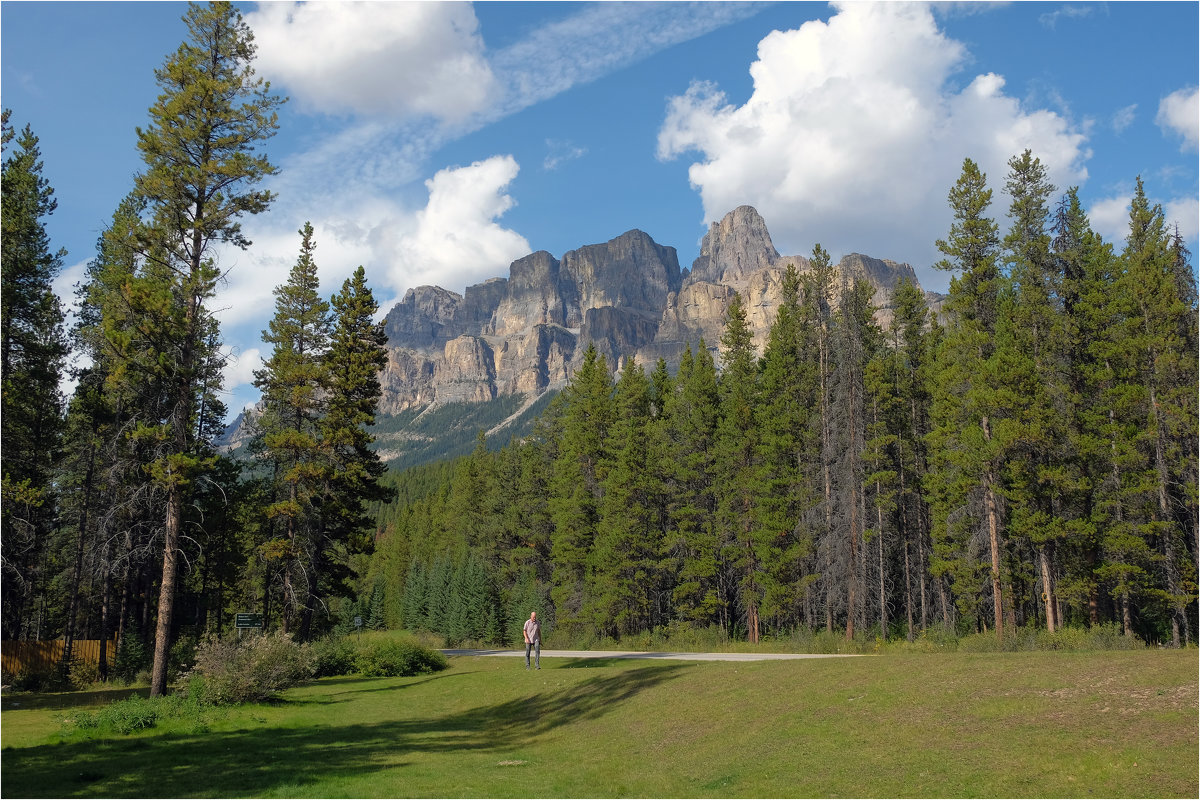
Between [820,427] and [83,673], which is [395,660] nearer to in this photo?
[83,673]

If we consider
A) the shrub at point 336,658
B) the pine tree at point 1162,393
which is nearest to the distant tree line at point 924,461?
the pine tree at point 1162,393

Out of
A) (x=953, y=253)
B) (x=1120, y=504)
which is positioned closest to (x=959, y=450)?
(x=1120, y=504)

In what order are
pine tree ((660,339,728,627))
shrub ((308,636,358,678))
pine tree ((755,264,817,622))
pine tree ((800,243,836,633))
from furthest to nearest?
pine tree ((660,339,728,627)), pine tree ((755,264,817,622)), pine tree ((800,243,836,633)), shrub ((308,636,358,678))

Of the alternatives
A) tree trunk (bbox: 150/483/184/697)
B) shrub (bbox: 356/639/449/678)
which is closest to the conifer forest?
tree trunk (bbox: 150/483/184/697)

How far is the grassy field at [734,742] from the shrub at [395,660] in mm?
9653

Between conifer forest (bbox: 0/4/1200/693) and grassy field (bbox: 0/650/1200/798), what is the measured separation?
6.26m

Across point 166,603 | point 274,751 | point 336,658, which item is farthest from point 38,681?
point 274,751

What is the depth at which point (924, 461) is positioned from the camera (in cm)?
4244

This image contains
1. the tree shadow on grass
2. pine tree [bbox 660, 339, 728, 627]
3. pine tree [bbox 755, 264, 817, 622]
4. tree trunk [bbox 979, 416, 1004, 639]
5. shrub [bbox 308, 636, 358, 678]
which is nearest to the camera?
the tree shadow on grass

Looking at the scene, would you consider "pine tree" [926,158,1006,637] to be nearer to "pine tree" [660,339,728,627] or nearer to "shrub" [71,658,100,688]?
"pine tree" [660,339,728,627]

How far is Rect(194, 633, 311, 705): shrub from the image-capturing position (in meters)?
19.0

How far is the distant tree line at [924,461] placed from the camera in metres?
28.5

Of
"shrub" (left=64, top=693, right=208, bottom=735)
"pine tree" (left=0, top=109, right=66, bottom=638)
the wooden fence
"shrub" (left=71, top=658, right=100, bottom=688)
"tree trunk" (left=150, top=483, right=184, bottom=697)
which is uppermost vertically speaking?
"pine tree" (left=0, top=109, right=66, bottom=638)

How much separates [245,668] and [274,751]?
709 cm
